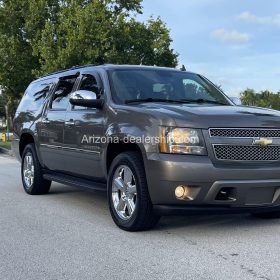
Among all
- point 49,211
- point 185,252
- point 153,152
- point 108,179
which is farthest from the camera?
point 49,211

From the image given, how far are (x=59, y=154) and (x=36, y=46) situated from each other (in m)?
19.8

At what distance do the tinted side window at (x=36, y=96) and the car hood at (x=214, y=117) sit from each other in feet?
9.55

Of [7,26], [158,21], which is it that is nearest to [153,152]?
[158,21]

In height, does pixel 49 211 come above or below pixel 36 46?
below

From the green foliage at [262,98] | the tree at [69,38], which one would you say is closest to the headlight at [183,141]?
the tree at [69,38]

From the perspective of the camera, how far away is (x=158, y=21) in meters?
27.1

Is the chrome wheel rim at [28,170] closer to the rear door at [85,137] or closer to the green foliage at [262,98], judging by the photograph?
the rear door at [85,137]

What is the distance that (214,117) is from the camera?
15.8 ft

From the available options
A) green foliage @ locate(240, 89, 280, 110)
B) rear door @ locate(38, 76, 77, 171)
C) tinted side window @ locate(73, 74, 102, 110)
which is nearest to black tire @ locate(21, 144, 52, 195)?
rear door @ locate(38, 76, 77, 171)

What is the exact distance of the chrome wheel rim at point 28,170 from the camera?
7.89 metres

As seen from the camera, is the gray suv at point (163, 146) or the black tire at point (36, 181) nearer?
the gray suv at point (163, 146)

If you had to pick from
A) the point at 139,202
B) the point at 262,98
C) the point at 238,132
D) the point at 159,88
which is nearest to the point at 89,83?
the point at 159,88

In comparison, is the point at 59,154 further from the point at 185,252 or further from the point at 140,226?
the point at 185,252

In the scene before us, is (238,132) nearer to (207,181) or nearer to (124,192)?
(207,181)
